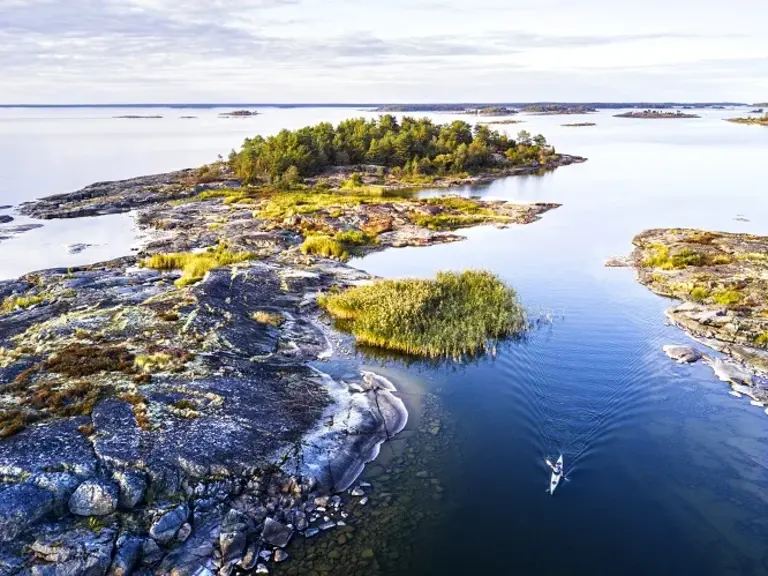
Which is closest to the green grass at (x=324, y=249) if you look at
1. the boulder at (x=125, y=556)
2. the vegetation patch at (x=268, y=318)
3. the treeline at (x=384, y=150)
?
the vegetation patch at (x=268, y=318)

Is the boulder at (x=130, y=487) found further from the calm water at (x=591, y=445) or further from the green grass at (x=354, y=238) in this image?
the green grass at (x=354, y=238)

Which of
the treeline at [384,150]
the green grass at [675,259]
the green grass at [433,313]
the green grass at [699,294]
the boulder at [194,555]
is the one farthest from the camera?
the treeline at [384,150]

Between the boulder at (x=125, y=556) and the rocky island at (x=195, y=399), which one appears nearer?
the boulder at (x=125, y=556)

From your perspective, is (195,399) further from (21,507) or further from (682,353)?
(682,353)

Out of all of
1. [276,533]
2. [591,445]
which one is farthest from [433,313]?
[276,533]

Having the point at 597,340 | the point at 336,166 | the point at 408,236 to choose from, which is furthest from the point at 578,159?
the point at 597,340

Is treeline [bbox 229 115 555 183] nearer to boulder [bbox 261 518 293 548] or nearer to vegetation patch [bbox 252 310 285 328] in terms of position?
vegetation patch [bbox 252 310 285 328]

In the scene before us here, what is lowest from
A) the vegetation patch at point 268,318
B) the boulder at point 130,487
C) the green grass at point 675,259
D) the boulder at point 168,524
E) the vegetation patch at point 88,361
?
the green grass at point 675,259

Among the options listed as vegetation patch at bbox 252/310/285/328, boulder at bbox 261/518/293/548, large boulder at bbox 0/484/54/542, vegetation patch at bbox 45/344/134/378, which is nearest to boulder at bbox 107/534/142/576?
large boulder at bbox 0/484/54/542
